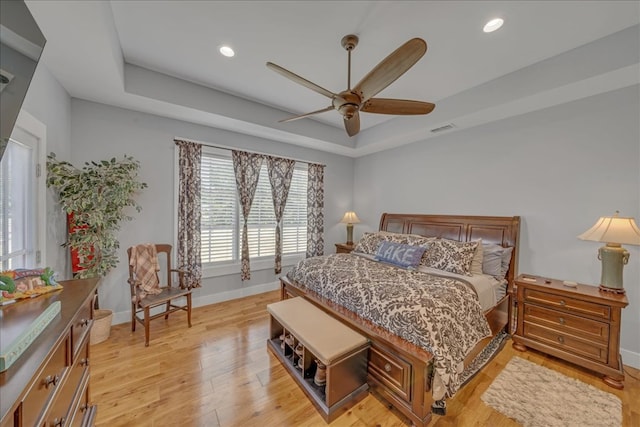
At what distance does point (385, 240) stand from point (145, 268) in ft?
10.3

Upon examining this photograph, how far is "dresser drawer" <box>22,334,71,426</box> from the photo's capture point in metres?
0.82

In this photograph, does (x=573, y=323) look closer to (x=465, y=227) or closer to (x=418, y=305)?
(x=465, y=227)

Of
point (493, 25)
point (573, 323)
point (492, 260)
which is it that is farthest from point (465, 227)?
point (493, 25)

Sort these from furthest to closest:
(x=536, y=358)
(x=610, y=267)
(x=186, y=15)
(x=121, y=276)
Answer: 1. (x=121, y=276)
2. (x=536, y=358)
3. (x=610, y=267)
4. (x=186, y=15)

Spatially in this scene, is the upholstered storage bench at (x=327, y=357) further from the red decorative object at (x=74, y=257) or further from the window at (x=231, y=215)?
the red decorative object at (x=74, y=257)

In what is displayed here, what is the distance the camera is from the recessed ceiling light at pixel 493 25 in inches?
76.6

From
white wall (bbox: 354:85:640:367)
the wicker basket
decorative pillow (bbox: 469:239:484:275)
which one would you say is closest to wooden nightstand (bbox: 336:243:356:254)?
white wall (bbox: 354:85:640:367)

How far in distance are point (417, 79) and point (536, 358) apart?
3254 millimetres

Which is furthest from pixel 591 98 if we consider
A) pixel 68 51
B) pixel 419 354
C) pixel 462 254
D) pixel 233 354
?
pixel 68 51

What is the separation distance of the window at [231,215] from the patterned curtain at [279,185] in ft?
0.29

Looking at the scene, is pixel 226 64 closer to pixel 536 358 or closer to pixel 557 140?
pixel 557 140

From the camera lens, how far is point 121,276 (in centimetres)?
305

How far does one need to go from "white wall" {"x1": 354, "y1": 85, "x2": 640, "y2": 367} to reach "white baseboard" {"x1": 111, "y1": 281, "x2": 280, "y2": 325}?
10.1ft

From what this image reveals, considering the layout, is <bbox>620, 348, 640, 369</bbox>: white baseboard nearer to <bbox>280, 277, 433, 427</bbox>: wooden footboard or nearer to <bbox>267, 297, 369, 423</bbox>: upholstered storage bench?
<bbox>280, 277, 433, 427</bbox>: wooden footboard
